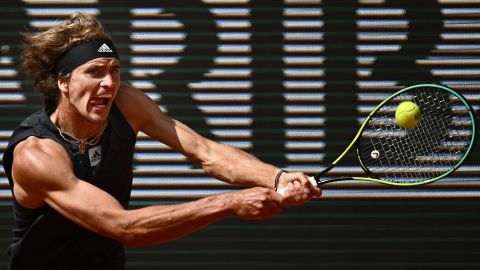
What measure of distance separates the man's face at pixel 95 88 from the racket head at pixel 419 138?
1.59 m

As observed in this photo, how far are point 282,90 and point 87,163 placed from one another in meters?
2.16

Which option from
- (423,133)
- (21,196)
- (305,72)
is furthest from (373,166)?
(21,196)

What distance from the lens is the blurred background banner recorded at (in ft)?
20.6

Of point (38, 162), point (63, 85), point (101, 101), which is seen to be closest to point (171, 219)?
point (38, 162)

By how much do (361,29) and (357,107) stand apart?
451mm

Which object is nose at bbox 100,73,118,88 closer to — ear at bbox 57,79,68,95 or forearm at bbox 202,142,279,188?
ear at bbox 57,79,68,95

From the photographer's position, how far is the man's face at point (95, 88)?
4.27 metres

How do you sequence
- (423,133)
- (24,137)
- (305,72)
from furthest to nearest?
1. (305,72)
2. (423,133)
3. (24,137)

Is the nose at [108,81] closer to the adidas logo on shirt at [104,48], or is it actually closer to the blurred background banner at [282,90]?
the adidas logo on shirt at [104,48]

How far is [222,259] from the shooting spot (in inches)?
248

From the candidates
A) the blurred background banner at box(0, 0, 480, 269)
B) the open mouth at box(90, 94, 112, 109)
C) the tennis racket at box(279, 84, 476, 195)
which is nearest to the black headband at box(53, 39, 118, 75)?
the open mouth at box(90, 94, 112, 109)

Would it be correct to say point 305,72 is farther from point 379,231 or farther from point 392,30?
point 379,231

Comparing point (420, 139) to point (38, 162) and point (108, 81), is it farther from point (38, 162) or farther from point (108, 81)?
point (38, 162)

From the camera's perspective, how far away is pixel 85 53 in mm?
4355
